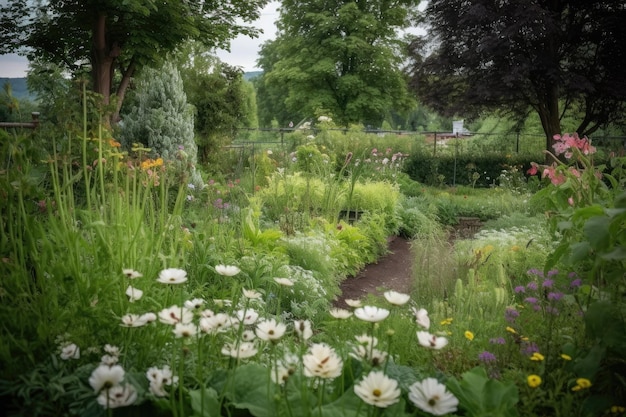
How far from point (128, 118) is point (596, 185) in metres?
6.79

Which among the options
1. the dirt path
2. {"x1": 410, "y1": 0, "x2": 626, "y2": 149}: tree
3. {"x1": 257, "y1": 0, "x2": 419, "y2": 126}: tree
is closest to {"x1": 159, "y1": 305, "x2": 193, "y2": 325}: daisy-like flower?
the dirt path

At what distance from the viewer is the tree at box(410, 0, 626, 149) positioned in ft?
34.9

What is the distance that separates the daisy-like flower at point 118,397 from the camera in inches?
47.6

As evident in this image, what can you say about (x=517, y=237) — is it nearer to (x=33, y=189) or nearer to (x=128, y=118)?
(x=33, y=189)

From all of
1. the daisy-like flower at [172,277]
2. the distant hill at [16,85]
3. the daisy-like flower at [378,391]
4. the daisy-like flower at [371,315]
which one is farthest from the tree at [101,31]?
the daisy-like flower at [378,391]

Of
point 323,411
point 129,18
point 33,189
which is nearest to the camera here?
point 323,411

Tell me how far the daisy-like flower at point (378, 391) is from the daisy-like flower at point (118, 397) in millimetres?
540

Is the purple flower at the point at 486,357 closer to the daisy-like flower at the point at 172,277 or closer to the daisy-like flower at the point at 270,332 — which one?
the daisy-like flower at the point at 270,332

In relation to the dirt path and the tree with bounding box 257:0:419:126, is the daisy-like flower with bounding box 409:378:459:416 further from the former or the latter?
the tree with bounding box 257:0:419:126

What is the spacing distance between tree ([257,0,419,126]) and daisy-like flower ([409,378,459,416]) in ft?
66.2

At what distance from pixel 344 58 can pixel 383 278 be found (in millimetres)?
18150

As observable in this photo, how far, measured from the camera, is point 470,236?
7.02m

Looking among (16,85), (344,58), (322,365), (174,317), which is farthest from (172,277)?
(344,58)

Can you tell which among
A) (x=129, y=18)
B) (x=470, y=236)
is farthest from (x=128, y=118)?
(x=470, y=236)
